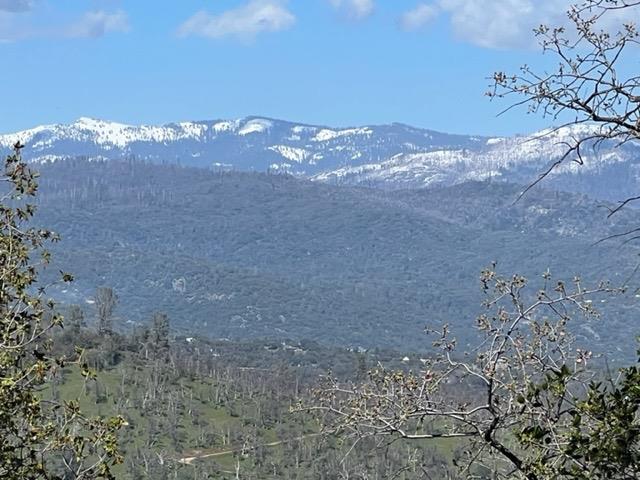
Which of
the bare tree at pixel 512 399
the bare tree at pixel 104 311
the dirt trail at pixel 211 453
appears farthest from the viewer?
the bare tree at pixel 104 311

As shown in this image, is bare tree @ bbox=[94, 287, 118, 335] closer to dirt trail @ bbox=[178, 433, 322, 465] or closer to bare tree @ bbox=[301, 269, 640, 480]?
dirt trail @ bbox=[178, 433, 322, 465]

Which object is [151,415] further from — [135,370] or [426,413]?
[426,413]

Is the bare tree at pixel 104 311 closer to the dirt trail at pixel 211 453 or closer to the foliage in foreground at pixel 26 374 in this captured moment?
the dirt trail at pixel 211 453

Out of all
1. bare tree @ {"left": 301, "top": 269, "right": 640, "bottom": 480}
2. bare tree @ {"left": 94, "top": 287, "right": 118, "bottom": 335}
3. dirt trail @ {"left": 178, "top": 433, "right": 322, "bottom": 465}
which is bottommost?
dirt trail @ {"left": 178, "top": 433, "right": 322, "bottom": 465}

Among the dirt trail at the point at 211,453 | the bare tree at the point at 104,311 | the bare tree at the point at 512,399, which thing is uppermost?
the bare tree at the point at 512,399

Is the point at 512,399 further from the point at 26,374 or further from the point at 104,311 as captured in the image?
the point at 104,311

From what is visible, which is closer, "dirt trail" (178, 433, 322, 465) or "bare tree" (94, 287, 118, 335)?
"dirt trail" (178, 433, 322, 465)

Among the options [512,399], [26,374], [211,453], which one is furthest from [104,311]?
[512,399]

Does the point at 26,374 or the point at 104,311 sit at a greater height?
the point at 26,374

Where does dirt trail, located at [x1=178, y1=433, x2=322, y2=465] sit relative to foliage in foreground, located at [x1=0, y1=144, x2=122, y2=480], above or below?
below

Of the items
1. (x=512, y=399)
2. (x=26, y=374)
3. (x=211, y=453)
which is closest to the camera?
(x=512, y=399)

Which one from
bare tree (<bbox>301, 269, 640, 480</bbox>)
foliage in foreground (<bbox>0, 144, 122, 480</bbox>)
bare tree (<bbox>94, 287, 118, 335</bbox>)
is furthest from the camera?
bare tree (<bbox>94, 287, 118, 335</bbox>)

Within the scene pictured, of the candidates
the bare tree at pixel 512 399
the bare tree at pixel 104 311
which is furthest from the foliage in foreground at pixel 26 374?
the bare tree at pixel 104 311

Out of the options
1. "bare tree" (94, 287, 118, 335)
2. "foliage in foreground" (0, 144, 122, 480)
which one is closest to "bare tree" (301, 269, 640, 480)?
"foliage in foreground" (0, 144, 122, 480)
